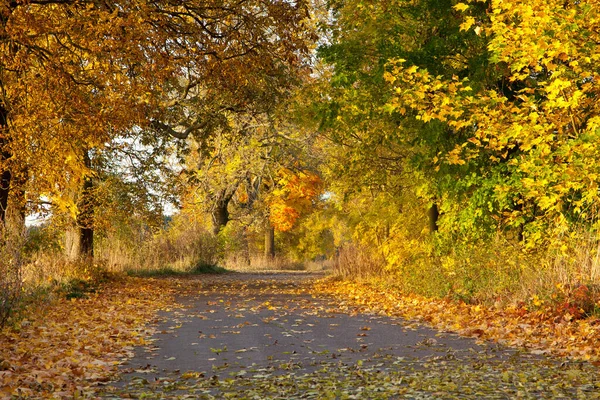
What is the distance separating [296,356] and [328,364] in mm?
787

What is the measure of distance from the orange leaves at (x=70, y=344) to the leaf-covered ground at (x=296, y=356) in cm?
2

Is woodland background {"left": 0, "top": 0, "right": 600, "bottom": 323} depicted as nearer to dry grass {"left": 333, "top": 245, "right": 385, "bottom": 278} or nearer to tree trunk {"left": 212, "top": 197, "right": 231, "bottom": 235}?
dry grass {"left": 333, "top": 245, "right": 385, "bottom": 278}

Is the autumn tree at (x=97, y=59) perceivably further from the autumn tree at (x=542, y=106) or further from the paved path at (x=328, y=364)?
the paved path at (x=328, y=364)

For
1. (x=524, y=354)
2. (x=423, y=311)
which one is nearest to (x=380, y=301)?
(x=423, y=311)

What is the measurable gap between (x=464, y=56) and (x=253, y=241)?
39.8 metres

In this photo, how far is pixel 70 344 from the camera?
10461 mm

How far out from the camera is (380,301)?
17656 mm

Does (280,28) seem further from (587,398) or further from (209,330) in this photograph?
(587,398)

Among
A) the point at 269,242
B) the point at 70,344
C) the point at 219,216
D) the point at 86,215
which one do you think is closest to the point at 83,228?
the point at 86,215

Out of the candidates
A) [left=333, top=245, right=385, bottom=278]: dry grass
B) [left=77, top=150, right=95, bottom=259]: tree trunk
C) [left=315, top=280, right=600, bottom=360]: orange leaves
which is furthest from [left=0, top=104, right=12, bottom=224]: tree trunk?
[left=333, top=245, right=385, bottom=278]: dry grass

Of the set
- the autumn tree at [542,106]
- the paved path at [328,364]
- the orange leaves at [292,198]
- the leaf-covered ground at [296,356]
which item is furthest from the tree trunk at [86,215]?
the orange leaves at [292,198]

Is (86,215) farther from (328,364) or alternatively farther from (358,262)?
(328,364)

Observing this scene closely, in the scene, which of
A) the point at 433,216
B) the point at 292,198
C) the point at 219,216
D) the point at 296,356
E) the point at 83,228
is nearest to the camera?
the point at 296,356

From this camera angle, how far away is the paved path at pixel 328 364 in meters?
7.27
